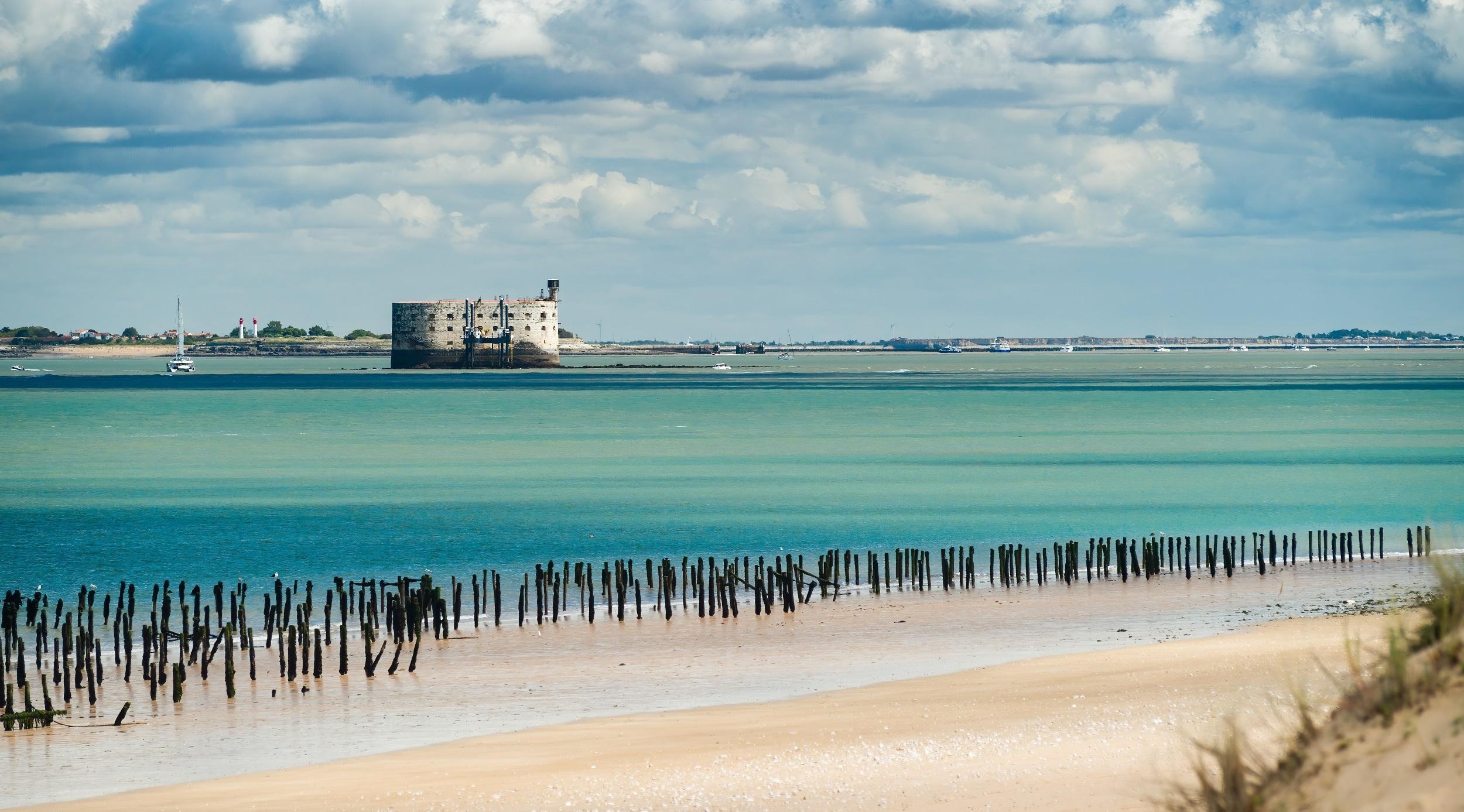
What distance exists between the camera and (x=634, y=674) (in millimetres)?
20844

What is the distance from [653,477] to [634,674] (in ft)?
124

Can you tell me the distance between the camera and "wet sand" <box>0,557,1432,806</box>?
1634 cm

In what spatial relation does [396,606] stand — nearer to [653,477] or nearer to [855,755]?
[855,755]

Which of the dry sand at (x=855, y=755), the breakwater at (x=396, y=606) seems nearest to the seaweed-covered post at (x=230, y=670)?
the breakwater at (x=396, y=606)

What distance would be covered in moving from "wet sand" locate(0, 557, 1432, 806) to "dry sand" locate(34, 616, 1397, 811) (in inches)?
6.4

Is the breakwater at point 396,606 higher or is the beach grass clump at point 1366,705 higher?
the beach grass clump at point 1366,705

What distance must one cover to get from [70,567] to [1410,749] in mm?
32563

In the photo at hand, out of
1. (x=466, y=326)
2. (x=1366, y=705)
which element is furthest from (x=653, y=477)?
(x=466, y=326)

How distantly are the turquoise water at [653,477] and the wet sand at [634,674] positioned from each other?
10168 millimetres

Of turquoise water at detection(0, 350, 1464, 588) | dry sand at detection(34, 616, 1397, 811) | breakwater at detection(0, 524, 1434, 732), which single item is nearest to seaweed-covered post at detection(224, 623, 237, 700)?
breakwater at detection(0, 524, 1434, 732)

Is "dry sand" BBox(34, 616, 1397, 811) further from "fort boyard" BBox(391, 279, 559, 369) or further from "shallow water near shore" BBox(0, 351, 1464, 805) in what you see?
"fort boyard" BBox(391, 279, 559, 369)

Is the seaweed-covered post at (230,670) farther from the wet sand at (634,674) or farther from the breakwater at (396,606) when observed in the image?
the wet sand at (634,674)

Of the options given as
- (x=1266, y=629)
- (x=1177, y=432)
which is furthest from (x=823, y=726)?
(x=1177, y=432)

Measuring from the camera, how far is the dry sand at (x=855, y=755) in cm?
1343
